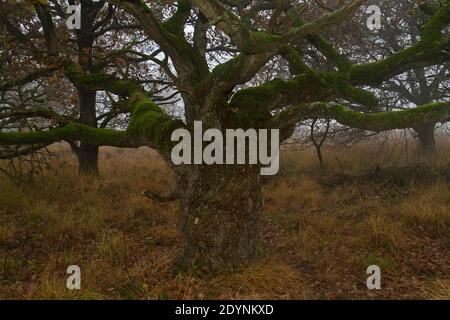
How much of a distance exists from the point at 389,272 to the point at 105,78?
5221 millimetres

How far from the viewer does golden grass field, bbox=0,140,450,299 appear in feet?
16.5

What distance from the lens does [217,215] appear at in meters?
5.32

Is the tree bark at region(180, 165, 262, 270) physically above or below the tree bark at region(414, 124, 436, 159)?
below

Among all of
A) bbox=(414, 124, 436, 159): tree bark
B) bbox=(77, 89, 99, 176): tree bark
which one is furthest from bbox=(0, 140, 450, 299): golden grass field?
bbox=(414, 124, 436, 159): tree bark

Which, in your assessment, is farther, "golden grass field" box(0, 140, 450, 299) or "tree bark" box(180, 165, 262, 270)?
"tree bark" box(180, 165, 262, 270)

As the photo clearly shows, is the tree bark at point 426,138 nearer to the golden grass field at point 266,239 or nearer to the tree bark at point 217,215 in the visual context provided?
the golden grass field at point 266,239

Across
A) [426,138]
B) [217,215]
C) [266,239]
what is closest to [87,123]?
[266,239]

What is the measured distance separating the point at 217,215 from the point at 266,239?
1.86 m

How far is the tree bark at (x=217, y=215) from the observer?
534 cm

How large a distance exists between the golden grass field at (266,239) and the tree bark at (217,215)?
240 mm

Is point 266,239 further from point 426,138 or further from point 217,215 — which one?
point 426,138

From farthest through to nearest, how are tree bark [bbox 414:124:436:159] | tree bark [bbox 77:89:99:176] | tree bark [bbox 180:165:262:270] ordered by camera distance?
1. tree bark [bbox 414:124:436:159]
2. tree bark [bbox 77:89:99:176]
3. tree bark [bbox 180:165:262:270]

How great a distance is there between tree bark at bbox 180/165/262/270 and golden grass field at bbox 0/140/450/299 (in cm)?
24

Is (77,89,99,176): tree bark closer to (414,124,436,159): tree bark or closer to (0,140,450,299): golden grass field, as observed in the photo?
(0,140,450,299): golden grass field
